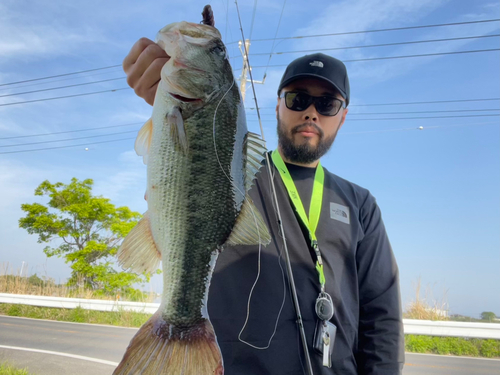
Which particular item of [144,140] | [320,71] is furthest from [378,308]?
[144,140]

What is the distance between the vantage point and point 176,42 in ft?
5.08

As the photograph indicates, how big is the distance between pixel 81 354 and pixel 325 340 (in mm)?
7462

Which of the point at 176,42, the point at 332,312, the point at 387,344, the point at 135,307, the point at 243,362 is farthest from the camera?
the point at 135,307

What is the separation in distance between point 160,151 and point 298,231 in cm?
104

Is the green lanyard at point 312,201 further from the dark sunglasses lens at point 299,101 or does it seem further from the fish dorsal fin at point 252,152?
the fish dorsal fin at point 252,152

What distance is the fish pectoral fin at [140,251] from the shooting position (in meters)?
1.39

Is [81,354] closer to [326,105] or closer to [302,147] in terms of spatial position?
[302,147]

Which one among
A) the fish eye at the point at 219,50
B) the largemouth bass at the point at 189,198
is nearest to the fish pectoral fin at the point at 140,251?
the largemouth bass at the point at 189,198

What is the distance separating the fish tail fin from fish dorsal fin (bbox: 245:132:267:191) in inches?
25.3

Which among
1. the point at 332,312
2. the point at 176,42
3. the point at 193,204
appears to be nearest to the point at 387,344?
the point at 332,312

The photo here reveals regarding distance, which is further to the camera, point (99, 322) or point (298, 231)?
point (99, 322)

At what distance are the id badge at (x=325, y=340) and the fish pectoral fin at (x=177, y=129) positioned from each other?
117cm

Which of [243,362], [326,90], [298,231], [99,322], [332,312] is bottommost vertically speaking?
[99,322]

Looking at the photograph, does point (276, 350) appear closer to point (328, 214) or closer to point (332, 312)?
point (332, 312)
